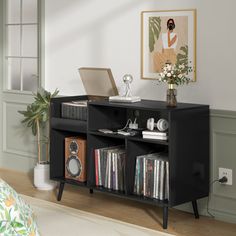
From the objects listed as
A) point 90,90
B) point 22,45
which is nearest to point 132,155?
point 90,90

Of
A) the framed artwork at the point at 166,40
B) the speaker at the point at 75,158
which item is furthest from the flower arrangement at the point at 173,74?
the speaker at the point at 75,158

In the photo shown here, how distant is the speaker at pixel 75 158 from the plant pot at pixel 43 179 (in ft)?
1.40

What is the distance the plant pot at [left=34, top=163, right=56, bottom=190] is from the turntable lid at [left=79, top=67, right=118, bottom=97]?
0.80 meters

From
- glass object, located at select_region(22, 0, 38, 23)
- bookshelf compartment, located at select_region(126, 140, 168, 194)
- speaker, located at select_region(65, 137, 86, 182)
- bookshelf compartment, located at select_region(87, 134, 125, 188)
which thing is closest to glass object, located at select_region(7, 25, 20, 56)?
glass object, located at select_region(22, 0, 38, 23)

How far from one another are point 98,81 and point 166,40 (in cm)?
73

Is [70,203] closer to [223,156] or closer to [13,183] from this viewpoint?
[13,183]

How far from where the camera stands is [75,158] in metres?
4.88

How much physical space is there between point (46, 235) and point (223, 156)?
6.93 feet

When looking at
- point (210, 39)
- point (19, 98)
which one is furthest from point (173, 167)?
point (19, 98)

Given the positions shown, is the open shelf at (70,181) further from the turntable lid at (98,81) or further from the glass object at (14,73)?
the glass object at (14,73)

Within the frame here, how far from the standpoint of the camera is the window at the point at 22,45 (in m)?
5.88

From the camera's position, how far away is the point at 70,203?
489cm

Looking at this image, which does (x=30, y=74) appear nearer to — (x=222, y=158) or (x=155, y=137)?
(x=155, y=137)

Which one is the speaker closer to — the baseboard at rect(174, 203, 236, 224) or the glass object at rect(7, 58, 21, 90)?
the baseboard at rect(174, 203, 236, 224)
